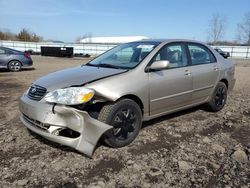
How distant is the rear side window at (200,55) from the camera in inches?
214

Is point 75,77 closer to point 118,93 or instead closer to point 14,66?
point 118,93

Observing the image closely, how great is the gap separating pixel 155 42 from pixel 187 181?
2.63 m

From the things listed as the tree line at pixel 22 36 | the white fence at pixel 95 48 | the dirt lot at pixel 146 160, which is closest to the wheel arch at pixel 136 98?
the dirt lot at pixel 146 160

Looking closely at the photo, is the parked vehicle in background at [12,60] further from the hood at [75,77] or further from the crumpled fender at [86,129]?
the crumpled fender at [86,129]

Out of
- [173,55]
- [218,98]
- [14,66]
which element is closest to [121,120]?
[173,55]

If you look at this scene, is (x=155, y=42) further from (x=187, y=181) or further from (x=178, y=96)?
(x=187, y=181)

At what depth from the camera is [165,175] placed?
3400mm

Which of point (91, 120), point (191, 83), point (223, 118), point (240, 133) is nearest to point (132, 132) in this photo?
point (91, 120)

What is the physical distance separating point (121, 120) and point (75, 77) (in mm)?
916

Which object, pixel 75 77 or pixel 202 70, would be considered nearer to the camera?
pixel 75 77

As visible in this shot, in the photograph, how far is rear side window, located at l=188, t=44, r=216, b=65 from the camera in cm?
543

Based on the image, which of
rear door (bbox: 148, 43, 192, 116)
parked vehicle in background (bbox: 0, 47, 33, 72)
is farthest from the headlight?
parked vehicle in background (bbox: 0, 47, 33, 72)

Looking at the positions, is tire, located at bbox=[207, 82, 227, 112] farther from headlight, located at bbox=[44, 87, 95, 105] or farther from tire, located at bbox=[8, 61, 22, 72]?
tire, located at bbox=[8, 61, 22, 72]

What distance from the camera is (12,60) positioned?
561 inches
